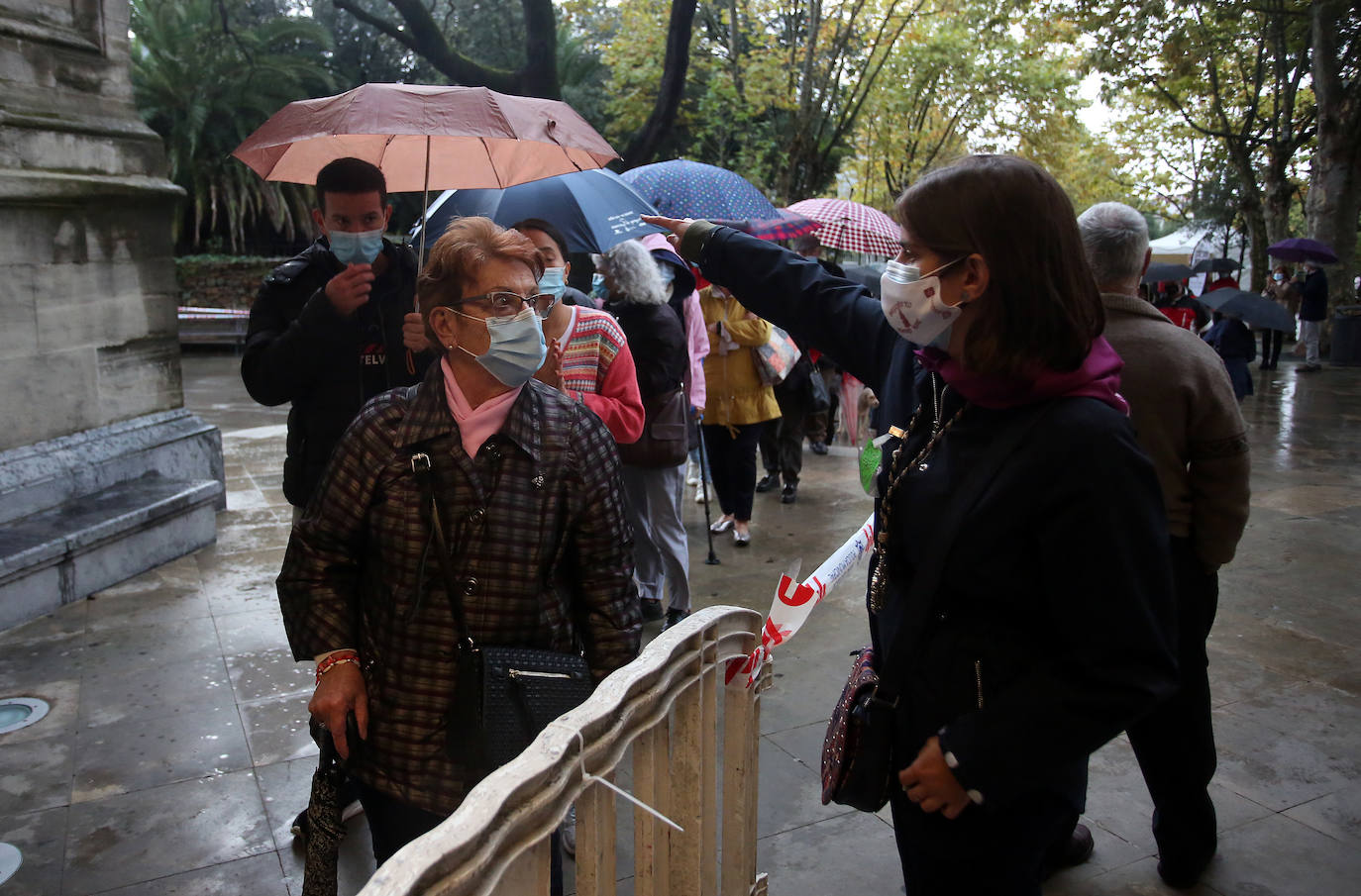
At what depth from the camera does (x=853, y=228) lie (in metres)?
9.58

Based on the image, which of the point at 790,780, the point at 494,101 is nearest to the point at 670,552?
the point at 790,780

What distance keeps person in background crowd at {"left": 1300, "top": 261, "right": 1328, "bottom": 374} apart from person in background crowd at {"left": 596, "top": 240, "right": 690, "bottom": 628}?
1794 centimetres

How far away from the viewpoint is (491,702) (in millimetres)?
2141

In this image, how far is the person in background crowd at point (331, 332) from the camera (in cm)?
322

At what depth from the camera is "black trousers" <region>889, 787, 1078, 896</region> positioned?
1819 mm

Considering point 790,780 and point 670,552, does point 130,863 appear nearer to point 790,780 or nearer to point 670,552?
point 790,780

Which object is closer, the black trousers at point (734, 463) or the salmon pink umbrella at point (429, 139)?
the salmon pink umbrella at point (429, 139)

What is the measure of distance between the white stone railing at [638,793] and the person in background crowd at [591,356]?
201 centimetres

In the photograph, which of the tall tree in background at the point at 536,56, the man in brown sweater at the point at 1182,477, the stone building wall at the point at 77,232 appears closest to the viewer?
the man in brown sweater at the point at 1182,477

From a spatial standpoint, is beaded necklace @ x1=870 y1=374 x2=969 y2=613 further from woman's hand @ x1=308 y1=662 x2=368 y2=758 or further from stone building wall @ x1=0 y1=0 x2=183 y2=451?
stone building wall @ x1=0 y1=0 x2=183 y2=451

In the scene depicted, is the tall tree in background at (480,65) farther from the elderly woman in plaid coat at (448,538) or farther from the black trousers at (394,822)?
the black trousers at (394,822)

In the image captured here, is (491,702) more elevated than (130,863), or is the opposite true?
(491,702)

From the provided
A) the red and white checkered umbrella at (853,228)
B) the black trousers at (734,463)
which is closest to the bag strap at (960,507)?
the black trousers at (734,463)

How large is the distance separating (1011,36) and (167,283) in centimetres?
2462
